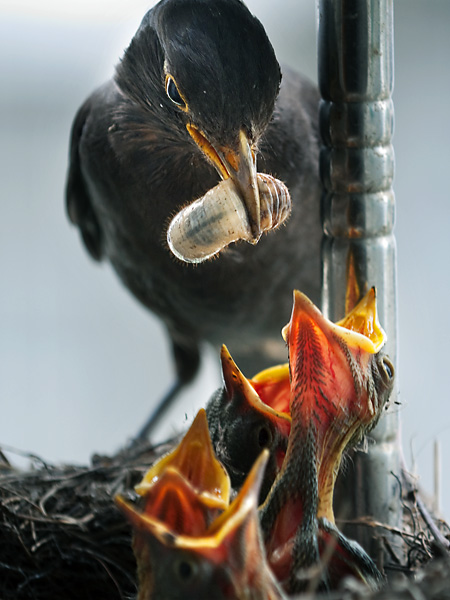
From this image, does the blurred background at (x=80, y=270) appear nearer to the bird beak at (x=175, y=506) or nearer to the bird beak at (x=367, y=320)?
the bird beak at (x=367, y=320)

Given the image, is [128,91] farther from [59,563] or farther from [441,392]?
[441,392]

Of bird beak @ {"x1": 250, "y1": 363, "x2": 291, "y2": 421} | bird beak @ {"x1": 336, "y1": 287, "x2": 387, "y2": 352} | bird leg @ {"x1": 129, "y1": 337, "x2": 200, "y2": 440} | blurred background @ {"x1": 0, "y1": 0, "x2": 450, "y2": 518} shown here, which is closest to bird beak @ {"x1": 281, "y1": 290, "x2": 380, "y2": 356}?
bird beak @ {"x1": 336, "y1": 287, "x2": 387, "y2": 352}

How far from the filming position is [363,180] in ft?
3.30

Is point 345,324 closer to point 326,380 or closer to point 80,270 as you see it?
point 326,380

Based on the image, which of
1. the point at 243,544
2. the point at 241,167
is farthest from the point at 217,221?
the point at 243,544

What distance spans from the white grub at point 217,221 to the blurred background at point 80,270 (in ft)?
2.75

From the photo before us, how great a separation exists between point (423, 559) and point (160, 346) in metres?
1.95

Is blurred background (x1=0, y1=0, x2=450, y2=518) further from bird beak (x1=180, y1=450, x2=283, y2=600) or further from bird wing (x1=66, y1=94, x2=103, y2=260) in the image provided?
bird beak (x1=180, y1=450, x2=283, y2=600)

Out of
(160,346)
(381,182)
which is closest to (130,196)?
(381,182)

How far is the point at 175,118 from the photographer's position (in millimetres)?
1111

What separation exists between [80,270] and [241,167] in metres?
1.85

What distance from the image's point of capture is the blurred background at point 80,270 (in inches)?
77.7

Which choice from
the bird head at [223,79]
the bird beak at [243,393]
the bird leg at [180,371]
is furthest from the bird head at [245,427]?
the bird leg at [180,371]

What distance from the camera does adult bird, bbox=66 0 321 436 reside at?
3.20ft
